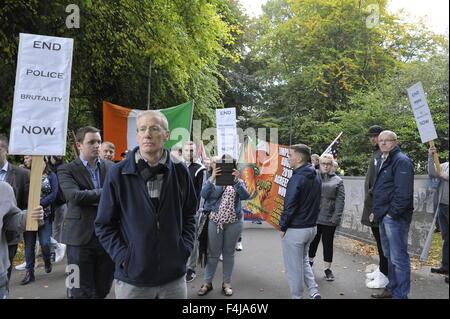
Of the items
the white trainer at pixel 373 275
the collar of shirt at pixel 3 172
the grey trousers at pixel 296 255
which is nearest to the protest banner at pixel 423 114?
the grey trousers at pixel 296 255

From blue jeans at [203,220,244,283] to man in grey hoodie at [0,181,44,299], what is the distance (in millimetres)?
2823

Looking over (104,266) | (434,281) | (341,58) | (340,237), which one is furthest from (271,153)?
(341,58)

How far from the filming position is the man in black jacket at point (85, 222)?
400 cm

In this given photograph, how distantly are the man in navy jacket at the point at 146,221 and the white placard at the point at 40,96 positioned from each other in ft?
3.54

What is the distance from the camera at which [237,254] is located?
8.65 meters

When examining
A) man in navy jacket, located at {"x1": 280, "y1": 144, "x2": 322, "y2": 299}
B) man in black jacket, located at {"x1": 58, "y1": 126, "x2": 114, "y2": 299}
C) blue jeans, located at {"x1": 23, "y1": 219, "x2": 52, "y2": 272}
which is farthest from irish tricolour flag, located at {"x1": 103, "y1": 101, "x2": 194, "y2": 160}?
man in black jacket, located at {"x1": 58, "y1": 126, "x2": 114, "y2": 299}

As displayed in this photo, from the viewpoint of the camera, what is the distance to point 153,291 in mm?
2764

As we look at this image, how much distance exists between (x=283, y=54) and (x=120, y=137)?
2235 cm

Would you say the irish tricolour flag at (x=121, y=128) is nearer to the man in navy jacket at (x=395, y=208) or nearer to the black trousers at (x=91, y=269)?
the man in navy jacket at (x=395, y=208)

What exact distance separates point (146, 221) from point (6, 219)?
141cm

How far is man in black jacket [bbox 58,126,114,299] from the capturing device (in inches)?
158

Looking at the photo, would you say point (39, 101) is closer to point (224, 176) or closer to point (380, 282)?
point (224, 176)

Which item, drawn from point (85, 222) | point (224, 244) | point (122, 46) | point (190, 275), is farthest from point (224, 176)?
point (122, 46)
